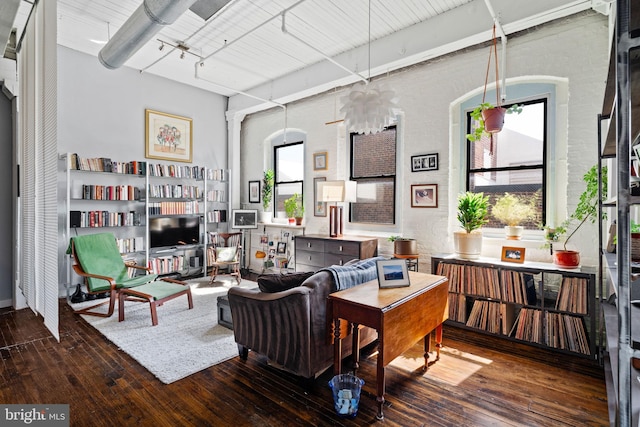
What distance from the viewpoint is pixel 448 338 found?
10.9 ft

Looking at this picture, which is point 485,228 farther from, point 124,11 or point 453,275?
point 124,11

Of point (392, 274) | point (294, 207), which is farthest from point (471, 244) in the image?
point (294, 207)

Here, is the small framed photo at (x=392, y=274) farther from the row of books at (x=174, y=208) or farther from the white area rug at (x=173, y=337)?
the row of books at (x=174, y=208)

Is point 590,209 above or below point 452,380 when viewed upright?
above

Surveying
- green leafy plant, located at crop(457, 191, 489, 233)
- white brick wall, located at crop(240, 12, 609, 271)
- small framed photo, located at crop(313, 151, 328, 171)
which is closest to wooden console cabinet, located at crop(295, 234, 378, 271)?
white brick wall, located at crop(240, 12, 609, 271)

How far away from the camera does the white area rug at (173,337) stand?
274cm

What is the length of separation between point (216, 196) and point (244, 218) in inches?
28.8

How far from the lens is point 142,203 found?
542 centimetres

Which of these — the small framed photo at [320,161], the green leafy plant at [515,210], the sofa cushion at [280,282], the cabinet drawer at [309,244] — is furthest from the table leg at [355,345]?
the small framed photo at [320,161]

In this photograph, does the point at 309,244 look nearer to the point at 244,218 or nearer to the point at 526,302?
the point at 244,218

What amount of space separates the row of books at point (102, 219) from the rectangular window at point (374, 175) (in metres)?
3.43

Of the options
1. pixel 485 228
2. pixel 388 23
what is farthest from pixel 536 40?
pixel 485 228

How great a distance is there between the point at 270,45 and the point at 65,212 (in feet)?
12.1

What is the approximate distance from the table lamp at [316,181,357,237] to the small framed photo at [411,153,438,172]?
90 cm
